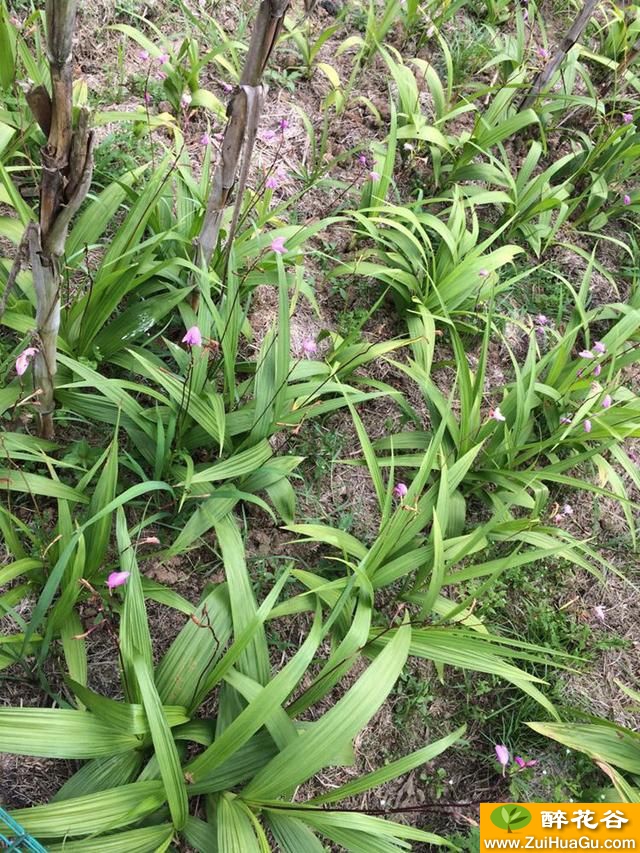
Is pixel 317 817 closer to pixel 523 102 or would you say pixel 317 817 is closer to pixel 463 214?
pixel 463 214

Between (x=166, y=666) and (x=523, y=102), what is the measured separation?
2.74 metres

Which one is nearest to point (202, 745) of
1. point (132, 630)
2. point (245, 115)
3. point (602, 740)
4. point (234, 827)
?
point (234, 827)

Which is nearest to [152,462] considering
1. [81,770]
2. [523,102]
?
[81,770]

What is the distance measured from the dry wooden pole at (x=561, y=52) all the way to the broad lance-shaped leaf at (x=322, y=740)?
2.55m

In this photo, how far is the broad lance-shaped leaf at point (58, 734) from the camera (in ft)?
3.51

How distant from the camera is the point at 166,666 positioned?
1.38 m

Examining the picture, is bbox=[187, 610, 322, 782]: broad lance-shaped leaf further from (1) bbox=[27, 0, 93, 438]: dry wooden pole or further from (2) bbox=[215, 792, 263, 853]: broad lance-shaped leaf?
(1) bbox=[27, 0, 93, 438]: dry wooden pole

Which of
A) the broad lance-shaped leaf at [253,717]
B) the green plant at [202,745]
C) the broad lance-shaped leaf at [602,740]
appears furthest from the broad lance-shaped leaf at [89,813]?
the broad lance-shaped leaf at [602,740]

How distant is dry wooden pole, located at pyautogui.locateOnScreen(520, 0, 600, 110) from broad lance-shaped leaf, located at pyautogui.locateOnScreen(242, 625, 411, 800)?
2549 mm

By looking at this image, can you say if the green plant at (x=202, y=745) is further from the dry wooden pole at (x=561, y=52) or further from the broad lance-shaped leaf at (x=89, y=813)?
the dry wooden pole at (x=561, y=52)

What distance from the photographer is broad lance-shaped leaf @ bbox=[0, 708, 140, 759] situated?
107 cm

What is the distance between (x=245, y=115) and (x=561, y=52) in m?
1.83

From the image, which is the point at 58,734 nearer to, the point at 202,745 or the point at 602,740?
the point at 202,745

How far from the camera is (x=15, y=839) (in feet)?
3.62
